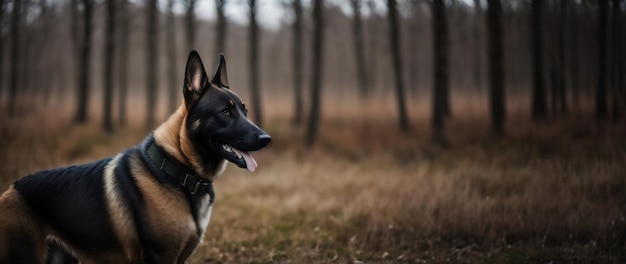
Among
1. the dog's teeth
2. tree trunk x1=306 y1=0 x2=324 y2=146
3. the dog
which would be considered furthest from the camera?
tree trunk x1=306 y1=0 x2=324 y2=146

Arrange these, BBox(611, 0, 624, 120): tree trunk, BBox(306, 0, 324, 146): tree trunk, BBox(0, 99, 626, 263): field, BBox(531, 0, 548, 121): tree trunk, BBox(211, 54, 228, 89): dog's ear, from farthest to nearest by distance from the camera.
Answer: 1. BBox(531, 0, 548, 121): tree trunk
2. BBox(306, 0, 324, 146): tree trunk
3. BBox(611, 0, 624, 120): tree trunk
4. BBox(0, 99, 626, 263): field
5. BBox(211, 54, 228, 89): dog's ear

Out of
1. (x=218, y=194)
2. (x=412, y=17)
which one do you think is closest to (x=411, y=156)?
(x=218, y=194)

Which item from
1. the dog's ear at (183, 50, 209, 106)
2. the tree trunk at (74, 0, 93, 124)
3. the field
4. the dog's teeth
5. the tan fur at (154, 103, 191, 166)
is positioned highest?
the tree trunk at (74, 0, 93, 124)

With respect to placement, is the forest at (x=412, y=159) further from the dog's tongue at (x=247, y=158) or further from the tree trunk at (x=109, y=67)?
the dog's tongue at (x=247, y=158)

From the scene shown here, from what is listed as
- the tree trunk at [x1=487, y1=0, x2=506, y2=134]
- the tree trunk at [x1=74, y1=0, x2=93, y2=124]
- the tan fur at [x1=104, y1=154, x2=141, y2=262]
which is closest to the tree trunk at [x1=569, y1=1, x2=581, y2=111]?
the tree trunk at [x1=487, y1=0, x2=506, y2=134]

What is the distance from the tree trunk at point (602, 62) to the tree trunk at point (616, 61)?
245mm

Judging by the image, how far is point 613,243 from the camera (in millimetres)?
4816

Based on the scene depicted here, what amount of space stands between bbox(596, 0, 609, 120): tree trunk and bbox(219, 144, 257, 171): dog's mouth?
11208 millimetres

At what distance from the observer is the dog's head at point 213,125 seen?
309 centimetres

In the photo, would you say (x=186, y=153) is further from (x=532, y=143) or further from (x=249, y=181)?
(x=532, y=143)

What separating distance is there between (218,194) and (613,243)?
5.98 m

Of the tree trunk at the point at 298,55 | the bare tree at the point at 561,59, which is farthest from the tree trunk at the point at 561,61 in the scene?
the tree trunk at the point at 298,55

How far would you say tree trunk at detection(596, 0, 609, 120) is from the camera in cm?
1135

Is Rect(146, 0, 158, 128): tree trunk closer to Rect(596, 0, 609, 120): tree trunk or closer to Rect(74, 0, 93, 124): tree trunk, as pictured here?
Rect(74, 0, 93, 124): tree trunk
